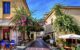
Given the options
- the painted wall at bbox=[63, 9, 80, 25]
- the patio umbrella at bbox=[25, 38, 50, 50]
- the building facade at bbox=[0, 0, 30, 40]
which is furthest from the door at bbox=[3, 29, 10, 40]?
the painted wall at bbox=[63, 9, 80, 25]

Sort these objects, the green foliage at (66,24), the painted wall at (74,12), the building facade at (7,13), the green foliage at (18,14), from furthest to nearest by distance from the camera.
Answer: the painted wall at (74,12) → the building facade at (7,13) → the green foliage at (18,14) → the green foliage at (66,24)

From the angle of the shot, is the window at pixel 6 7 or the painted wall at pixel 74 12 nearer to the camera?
the window at pixel 6 7

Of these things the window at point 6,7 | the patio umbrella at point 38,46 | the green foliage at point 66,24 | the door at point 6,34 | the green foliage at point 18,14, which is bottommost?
the patio umbrella at point 38,46

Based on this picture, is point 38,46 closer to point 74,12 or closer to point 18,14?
point 18,14

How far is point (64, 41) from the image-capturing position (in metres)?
33.6

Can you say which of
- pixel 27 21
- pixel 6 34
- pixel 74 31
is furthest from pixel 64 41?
pixel 6 34

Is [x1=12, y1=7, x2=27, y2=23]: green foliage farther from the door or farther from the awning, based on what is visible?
the door

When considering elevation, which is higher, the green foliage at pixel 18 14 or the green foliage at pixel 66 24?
the green foliage at pixel 18 14

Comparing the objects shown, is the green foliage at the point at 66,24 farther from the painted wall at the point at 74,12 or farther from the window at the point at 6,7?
the window at the point at 6,7

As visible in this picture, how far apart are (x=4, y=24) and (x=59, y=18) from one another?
8.60 metres

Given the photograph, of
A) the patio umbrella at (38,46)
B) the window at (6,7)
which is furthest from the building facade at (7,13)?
the patio umbrella at (38,46)

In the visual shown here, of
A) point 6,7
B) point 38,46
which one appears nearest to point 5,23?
point 6,7

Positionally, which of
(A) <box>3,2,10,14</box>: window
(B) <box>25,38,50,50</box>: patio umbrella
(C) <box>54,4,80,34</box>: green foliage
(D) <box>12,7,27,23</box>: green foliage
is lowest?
(B) <box>25,38,50,50</box>: patio umbrella

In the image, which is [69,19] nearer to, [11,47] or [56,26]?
[56,26]
